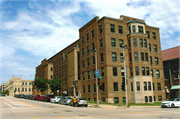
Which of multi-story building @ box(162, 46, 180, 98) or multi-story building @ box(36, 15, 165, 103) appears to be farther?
multi-story building @ box(162, 46, 180, 98)

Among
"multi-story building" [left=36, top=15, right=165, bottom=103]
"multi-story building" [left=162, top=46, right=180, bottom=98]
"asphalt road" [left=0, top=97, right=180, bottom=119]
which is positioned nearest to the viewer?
"asphalt road" [left=0, top=97, right=180, bottom=119]


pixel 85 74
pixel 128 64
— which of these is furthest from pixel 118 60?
pixel 85 74

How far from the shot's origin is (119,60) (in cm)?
3909

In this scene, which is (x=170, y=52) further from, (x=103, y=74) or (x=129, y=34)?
(x=103, y=74)

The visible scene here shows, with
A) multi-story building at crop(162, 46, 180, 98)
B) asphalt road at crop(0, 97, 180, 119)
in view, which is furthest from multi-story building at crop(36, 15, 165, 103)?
asphalt road at crop(0, 97, 180, 119)

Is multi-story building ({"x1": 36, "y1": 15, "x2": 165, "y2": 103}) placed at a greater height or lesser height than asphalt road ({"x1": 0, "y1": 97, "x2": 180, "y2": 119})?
greater

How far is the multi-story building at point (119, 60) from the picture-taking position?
37469 millimetres

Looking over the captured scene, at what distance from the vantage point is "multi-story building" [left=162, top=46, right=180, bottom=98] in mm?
45156

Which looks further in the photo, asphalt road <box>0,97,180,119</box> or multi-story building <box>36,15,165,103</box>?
multi-story building <box>36,15,165,103</box>

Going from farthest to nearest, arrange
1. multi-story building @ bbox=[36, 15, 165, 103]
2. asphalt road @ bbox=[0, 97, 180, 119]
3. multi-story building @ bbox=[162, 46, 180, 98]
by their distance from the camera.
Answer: multi-story building @ bbox=[162, 46, 180, 98] < multi-story building @ bbox=[36, 15, 165, 103] < asphalt road @ bbox=[0, 97, 180, 119]

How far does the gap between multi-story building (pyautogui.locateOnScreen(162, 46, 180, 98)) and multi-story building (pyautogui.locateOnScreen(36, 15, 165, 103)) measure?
3819 mm

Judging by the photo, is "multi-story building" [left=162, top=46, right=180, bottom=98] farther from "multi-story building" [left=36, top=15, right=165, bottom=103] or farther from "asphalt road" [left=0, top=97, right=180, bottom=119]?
"asphalt road" [left=0, top=97, right=180, bottom=119]

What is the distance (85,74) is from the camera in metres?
44.3

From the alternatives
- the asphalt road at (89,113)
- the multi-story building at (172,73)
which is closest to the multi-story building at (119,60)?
the multi-story building at (172,73)
